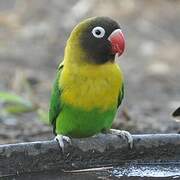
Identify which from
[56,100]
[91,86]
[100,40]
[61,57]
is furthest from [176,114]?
[61,57]

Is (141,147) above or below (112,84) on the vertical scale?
below

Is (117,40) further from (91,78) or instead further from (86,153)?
(86,153)

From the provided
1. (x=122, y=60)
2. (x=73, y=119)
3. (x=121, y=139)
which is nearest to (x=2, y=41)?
(x=122, y=60)

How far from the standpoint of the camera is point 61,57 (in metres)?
8.05

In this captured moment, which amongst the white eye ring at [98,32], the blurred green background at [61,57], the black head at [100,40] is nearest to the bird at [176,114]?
the black head at [100,40]

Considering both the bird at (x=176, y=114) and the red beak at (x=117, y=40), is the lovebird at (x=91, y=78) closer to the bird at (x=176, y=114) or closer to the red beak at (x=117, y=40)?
the red beak at (x=117, y=40)

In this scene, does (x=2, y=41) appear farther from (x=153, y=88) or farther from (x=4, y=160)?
(x=4, y=160)

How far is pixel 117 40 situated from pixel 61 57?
4.00 m

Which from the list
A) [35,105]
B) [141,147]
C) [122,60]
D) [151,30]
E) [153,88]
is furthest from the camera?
[151,30]

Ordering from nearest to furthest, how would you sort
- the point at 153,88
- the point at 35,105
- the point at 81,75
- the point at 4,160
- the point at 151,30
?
the point at 4,160, the point at 81,75, the point at 35,105, the point at 153,88, the point at 151,30

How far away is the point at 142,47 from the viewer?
27.7 feet

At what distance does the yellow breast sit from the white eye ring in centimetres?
18

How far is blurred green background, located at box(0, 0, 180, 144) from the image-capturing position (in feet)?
19.9

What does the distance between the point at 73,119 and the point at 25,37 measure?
4.43 m
